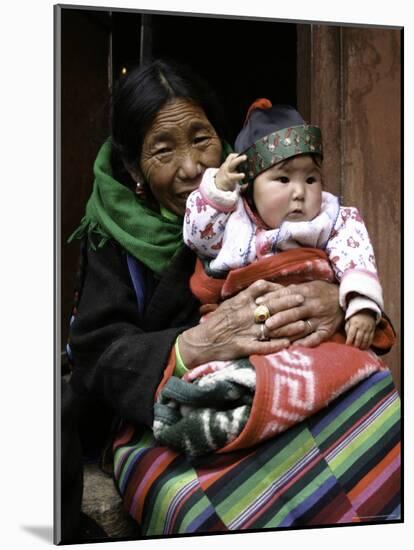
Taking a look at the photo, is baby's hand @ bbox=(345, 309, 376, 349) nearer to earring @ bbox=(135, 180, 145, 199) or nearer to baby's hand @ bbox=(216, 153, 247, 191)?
baby's hand @ bbox=(216, 153, 247, 191)

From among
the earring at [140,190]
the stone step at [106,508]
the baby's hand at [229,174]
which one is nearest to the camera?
the baby's hand at [229,174]

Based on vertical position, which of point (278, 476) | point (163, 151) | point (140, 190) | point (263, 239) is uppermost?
point (163, 151)

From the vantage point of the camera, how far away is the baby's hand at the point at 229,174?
285 cm

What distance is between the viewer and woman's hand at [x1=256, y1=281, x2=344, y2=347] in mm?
2871

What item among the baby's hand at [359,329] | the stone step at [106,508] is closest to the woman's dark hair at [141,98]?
the baby's hand at [359,329]

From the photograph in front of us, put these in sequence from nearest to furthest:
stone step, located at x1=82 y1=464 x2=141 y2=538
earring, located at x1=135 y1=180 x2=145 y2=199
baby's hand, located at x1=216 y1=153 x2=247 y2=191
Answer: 1. baby's hand, located at x1=216 y1=153 x2=247 y2=191
2. stone step, located at x1=82 y1=464 x2=141 y2=538
3. earring, located at x1=135 y1=180 x2=145 y2=199

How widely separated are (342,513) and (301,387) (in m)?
0.44

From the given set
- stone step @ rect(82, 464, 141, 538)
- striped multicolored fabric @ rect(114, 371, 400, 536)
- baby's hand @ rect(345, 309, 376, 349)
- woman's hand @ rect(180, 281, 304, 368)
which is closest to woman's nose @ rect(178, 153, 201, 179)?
woman's hand @ rect(180, 281, 304, 368)

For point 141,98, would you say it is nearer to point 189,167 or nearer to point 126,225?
point 189,167

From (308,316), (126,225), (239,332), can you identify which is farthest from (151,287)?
(308,316)

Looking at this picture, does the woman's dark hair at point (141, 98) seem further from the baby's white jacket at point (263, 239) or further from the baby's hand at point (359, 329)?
the baby's hand at point (359, 329)

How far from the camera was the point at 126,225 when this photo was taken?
10.1ft

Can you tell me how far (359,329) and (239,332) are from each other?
332 millimetres

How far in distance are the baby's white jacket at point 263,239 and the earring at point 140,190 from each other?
22cm
